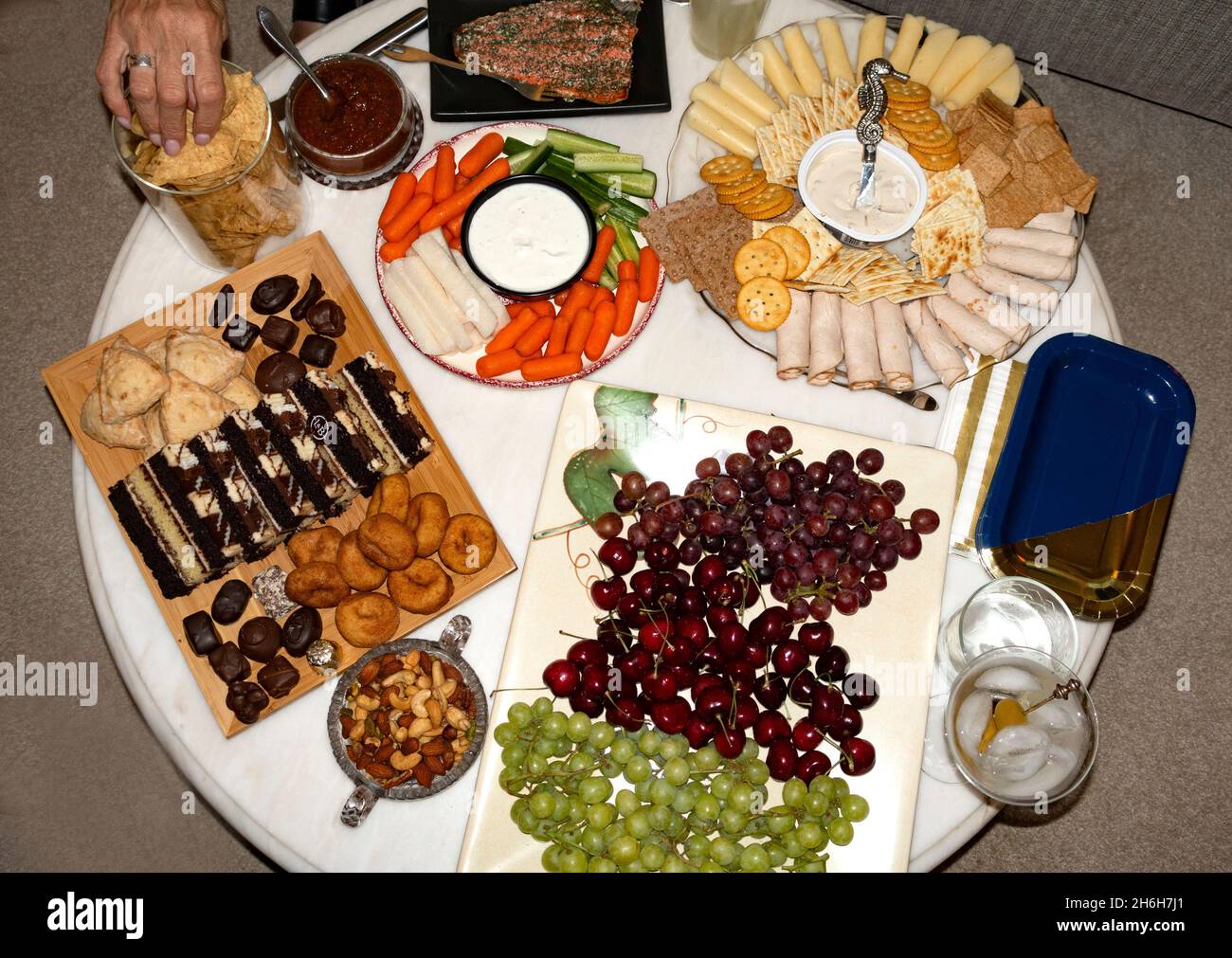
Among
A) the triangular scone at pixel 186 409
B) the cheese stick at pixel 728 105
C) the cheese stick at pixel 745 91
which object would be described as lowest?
the triangular scone at pixel 186 409

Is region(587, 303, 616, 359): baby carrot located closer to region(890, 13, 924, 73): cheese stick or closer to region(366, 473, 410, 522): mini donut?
region(366, 473, 410, 522): mini donut

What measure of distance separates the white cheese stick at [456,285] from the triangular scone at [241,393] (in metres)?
0.40

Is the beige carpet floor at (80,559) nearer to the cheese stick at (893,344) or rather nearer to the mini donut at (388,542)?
the mini donut at (388,542)

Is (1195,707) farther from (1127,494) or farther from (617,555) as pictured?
(617,555)

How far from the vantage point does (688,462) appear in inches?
72.4

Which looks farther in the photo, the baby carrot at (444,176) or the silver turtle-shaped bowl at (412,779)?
the baby carrot at (444,176)

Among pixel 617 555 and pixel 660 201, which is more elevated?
pixel 660 201

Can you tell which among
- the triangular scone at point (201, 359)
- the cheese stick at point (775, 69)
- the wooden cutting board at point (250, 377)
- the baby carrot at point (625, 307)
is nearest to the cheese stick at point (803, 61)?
the cheese stick at point (775, 69)

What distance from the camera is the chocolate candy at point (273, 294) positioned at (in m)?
1.86

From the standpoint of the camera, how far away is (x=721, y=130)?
191 centimetres

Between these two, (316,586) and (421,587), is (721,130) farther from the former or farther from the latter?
(316,586)

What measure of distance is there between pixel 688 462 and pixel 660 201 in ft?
1.73
